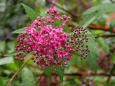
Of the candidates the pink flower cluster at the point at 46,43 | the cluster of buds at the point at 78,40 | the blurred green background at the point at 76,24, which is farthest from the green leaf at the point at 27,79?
the cluster of buds at the point at 78,40

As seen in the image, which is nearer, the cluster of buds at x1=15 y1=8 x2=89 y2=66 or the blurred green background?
the cluster of buds at x1=15 y1=8 x2=89 y2=66

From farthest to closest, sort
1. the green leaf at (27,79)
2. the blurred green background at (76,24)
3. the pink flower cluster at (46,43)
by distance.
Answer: the blurred green background at (76,24) → the green leaf at (27,79) → the pink flower cluster at (46,43)

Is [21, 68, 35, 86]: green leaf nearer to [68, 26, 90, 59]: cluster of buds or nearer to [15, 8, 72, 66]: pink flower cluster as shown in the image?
[15, 8, 72, 66]: pink flower cluster

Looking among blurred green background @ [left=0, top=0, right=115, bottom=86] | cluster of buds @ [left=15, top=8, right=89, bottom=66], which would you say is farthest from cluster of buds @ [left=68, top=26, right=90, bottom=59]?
blurred green background @ [left=0, top=0, right=115, bottom=86]

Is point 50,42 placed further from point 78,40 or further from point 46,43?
point 78,40

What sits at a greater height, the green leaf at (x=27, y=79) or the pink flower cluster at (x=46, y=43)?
the pink flower cluster at (x=46, y=43)

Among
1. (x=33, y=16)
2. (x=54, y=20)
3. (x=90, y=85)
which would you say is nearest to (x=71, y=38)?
(x=54, y=20)

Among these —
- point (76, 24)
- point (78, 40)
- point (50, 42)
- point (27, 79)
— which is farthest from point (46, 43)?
point (27, 79)

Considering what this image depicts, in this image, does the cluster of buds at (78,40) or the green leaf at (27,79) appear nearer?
the cluster of buds at (78,40)

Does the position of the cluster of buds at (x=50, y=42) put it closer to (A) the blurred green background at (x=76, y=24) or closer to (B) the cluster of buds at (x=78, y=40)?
(B) the cluster of buds at (x=78, y=40)
